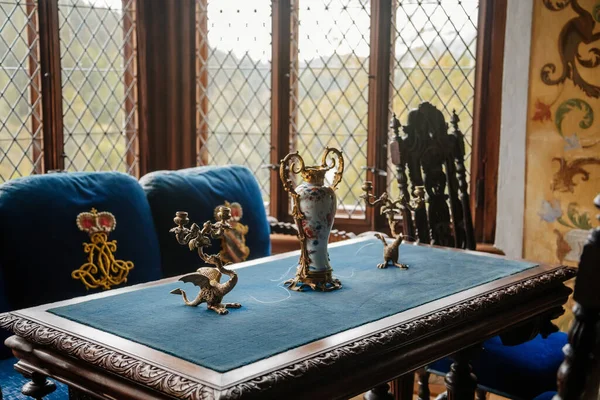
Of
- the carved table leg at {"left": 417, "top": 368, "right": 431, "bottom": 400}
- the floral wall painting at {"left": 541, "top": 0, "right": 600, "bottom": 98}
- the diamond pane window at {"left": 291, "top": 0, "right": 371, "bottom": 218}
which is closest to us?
the carved table leg at {"left": 417, "top": 368, "right": 431, "bottom": 400}

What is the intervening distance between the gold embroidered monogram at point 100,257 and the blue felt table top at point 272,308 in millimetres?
532

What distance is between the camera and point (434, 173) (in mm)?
2961

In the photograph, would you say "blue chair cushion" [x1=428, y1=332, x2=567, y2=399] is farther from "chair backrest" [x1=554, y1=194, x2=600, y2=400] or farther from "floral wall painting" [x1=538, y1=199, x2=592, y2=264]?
"chair backrest" [x1=554, y1=194, x2=600, y2=400]

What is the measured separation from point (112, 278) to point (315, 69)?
173cm

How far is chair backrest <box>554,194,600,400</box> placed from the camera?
107 cm

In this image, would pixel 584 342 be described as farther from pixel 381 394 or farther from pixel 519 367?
A: pixel 519 367

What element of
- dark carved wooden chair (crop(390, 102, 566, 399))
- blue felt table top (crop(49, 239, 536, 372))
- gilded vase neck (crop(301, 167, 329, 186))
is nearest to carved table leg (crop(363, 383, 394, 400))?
blue felt table top (crop(49, 239, 536, 372))

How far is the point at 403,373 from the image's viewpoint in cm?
167

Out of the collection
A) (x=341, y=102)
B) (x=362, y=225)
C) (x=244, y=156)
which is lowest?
(x=362, y=225)

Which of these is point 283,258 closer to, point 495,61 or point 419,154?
point 419,154

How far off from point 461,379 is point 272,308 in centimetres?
68

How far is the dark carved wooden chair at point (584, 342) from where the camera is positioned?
107cm

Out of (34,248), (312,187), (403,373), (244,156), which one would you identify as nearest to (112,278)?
(34,248)

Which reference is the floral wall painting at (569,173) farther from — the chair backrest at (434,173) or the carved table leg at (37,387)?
the carved table leg at (37,387)
